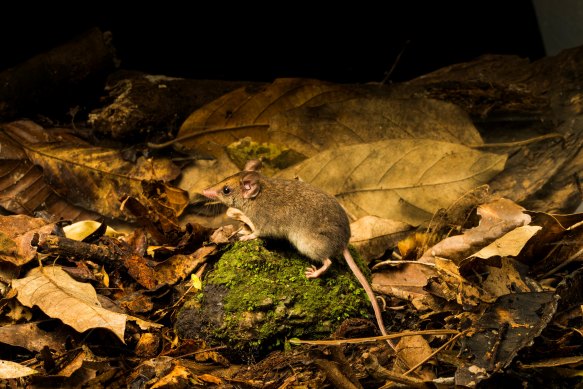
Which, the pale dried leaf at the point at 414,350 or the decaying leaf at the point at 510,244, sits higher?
the decaying leaf at the point at 510,244

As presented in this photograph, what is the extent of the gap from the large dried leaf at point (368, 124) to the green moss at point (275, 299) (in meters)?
1.33

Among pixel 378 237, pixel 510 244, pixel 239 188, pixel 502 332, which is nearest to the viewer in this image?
pixel 502 332

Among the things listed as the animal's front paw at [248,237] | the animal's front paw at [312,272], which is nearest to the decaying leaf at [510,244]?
the animal's front paw at [312,272]

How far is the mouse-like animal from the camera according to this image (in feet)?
11.8

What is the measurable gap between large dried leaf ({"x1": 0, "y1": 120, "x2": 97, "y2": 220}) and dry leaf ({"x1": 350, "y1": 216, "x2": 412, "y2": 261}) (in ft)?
6.28

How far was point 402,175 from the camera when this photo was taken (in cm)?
440

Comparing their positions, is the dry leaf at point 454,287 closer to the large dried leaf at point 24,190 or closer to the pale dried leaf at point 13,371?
the pale dried leaf at point 13,371

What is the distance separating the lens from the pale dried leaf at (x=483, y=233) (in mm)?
3775

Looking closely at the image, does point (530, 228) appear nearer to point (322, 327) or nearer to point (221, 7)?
point (322, 327)

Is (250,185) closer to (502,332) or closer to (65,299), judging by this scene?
(65,299)

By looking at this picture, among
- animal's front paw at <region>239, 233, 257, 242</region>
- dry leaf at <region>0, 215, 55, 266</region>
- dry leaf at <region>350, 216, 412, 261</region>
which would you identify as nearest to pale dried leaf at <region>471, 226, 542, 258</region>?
dry leaf at <region>350, 216, 412, 261</region>

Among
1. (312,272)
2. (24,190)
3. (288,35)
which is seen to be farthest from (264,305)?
(288,35)

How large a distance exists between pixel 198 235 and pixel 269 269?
597mm

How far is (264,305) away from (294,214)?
29.9 inches
